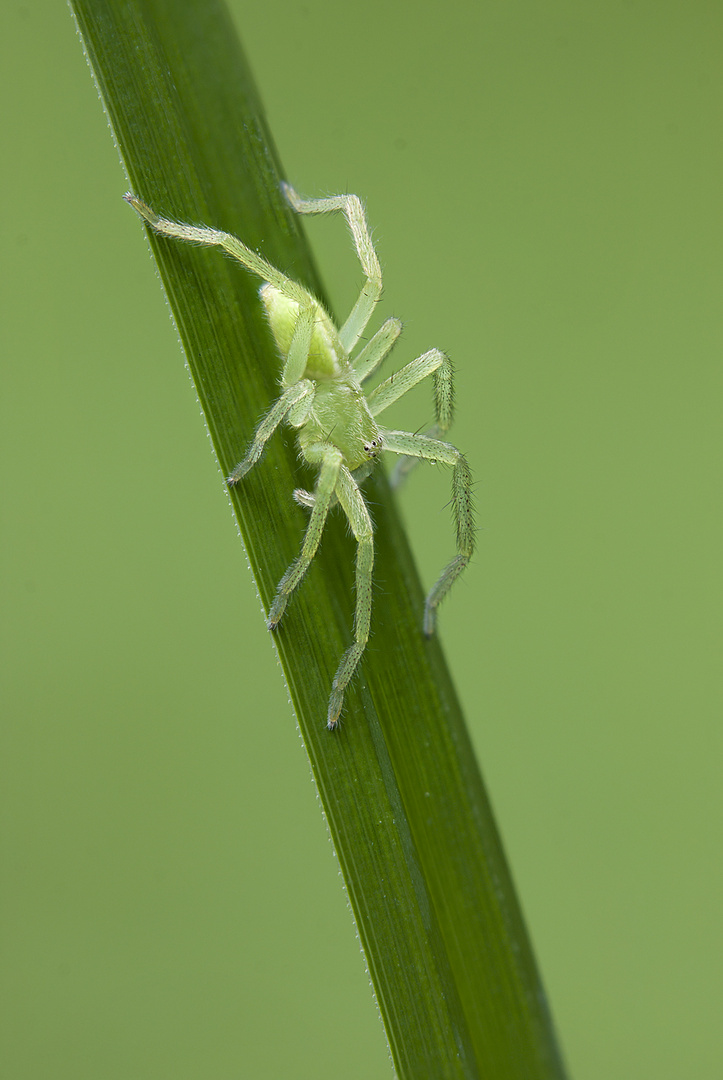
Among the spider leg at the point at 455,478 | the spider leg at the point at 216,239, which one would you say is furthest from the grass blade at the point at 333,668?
the spider leg at the point at 455,478

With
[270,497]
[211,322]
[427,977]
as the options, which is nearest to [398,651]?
[270,497]

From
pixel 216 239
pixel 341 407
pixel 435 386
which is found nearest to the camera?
pixel 216 239

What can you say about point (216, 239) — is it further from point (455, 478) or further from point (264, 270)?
point (455, 478)

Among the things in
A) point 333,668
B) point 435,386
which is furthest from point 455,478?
point 333,668

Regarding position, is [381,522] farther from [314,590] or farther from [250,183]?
[250,183]

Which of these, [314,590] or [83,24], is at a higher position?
[83,24]

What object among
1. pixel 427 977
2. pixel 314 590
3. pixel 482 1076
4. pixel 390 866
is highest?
pixel 314 590
